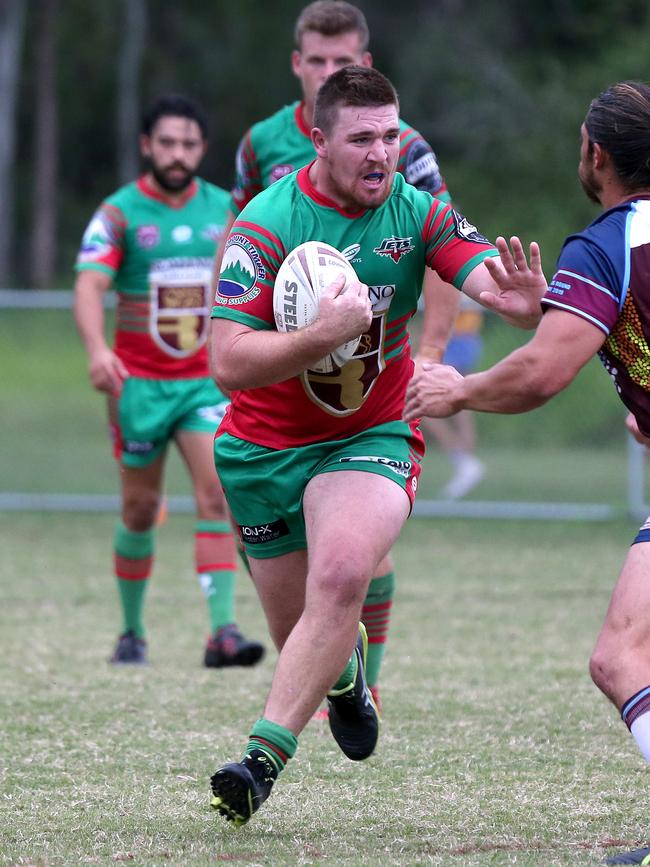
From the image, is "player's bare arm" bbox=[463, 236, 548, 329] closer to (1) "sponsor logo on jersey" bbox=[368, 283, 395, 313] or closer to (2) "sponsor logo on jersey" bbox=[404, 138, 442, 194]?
(1) "sponsor logo on jersey" bbox=[368, 283, 395, 313]

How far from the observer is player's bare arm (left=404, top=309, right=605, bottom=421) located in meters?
3.75

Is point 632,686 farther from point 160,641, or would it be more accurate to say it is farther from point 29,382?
point 29,382

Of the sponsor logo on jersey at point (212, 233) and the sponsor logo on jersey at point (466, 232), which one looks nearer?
the sponsor logo on jersey at point (466, 232)

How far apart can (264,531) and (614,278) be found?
1.44 m

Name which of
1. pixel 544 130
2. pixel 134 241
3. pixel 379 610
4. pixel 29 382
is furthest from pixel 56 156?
pixel 379 610

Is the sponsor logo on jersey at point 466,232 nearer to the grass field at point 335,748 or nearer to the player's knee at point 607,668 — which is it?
the player's knee at point 607,668

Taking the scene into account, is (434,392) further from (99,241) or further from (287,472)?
(99,241)

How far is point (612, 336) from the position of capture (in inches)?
155

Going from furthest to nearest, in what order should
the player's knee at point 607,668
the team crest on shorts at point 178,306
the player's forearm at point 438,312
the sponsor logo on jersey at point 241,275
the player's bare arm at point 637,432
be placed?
the team crest on shorts at point 178,306 < the player's forearm at point 438,312 < the sponsor logo on jersey at point 241,275 < the player's bare arm at point 637,432 < the player's knee at point 607,668

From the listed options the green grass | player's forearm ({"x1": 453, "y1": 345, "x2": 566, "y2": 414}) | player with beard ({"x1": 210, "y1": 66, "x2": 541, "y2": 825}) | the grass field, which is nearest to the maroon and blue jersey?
player's forearm ({"x1": 453, "y1": 345, "x2": 566, "y2": 414})

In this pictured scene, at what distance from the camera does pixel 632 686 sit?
383 cm

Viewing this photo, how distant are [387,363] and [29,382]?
548 inches

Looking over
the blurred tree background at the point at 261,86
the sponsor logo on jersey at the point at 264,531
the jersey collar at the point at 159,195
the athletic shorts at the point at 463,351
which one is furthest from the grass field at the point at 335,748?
the blurred tree background at the point at 261,86

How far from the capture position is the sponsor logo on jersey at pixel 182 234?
7.71m
